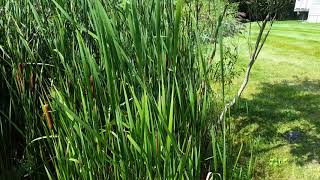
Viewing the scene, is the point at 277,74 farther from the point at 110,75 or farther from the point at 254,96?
the point at 110,75

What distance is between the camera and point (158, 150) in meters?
1.64

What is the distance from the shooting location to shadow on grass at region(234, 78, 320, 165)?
580 centimetres

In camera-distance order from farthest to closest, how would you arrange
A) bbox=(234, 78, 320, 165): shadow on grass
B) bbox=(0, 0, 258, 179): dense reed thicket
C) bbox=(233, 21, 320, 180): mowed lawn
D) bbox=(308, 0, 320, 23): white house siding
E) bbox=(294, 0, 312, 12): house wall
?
bbox=(294, 0, 312, 12): house wall, bbox=(308, 0, 320, 23): white house siding, bbox=(234, 78, 320, 165): shadow on grass, bbox=(233, 21, 320, 180): mowed lawn, bbox=(0, 0, 258, 179): dense reed thicket

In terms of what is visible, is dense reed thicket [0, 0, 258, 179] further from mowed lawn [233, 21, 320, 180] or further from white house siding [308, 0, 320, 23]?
white house siding [308, 0, 320, 23]

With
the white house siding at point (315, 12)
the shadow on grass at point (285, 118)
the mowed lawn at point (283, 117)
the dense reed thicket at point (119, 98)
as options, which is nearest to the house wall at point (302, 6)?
the white house siding at point (315, 12)

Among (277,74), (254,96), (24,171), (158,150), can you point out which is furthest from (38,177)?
(277,74)

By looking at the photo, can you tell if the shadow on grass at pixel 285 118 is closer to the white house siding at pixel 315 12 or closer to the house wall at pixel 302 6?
the white house siding at pixel 315 12

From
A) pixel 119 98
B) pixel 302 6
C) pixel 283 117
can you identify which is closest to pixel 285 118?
pixel 283 117

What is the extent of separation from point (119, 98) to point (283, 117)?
5.83 m

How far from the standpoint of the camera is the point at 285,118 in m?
7.07

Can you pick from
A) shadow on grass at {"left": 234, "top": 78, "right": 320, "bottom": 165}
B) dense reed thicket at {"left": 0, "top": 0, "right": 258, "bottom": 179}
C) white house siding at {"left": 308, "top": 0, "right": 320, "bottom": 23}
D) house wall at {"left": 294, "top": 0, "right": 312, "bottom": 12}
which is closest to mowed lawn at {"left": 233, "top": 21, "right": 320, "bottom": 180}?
shadow on grass at {"left": 234, "top": 78, "right": 320, "bottom": 165}

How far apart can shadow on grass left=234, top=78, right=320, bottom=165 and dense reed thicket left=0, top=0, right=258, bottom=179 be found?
302 centimetres

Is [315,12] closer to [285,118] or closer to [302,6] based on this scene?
[302,6]

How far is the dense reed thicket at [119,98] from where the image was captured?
1.58m
